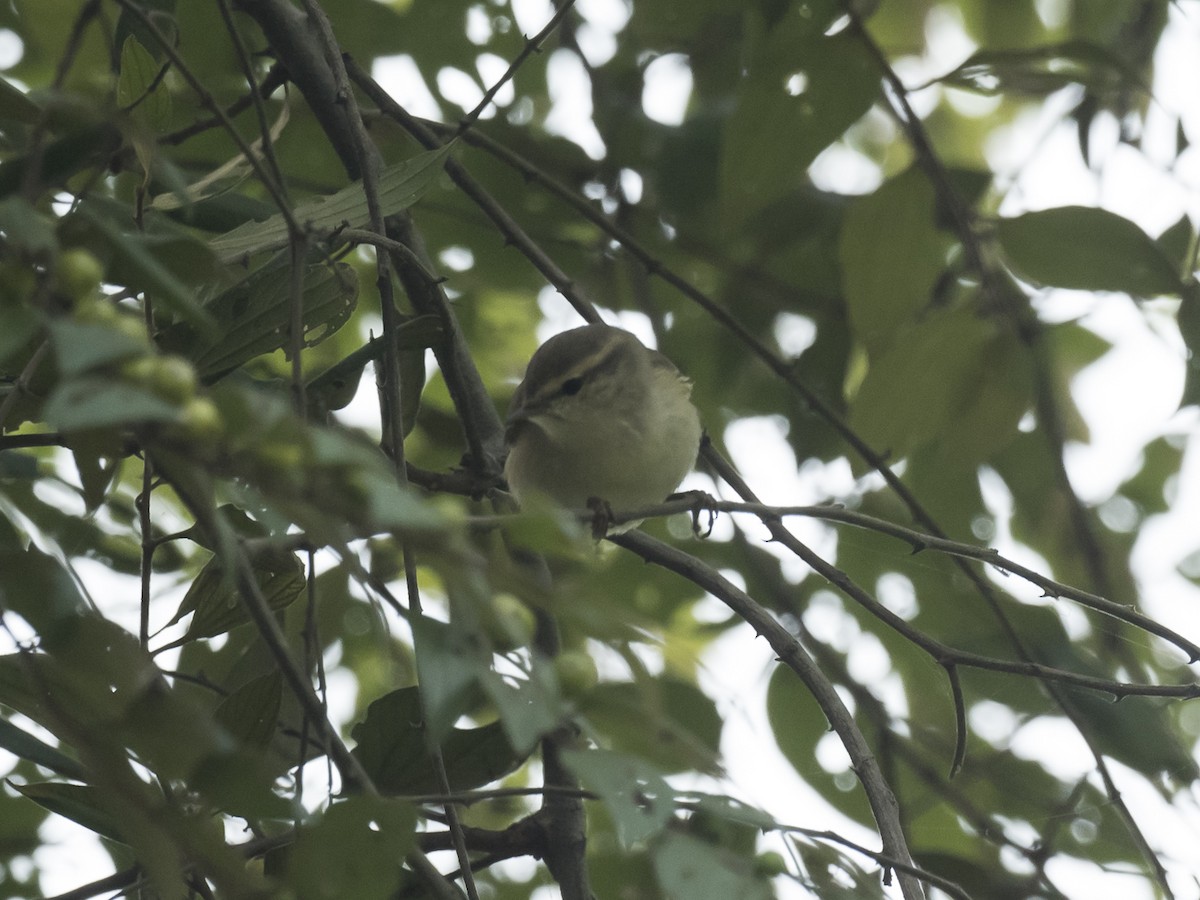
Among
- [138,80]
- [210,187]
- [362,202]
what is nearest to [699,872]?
[362,202]

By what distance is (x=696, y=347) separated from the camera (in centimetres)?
409

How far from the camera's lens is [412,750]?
7.04ft

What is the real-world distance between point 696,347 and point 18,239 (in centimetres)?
306

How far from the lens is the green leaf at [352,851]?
1.31 m

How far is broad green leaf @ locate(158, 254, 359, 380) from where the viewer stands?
75.1 inches

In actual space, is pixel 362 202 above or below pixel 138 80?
below

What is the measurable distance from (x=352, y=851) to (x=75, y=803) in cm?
65

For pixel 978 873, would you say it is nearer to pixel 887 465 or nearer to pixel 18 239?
pixel 887 465

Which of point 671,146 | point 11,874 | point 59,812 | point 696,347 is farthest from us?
point 696,347

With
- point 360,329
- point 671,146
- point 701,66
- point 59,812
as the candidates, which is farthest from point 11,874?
point 701,66

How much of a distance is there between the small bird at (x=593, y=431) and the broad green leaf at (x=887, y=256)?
1.79 feet

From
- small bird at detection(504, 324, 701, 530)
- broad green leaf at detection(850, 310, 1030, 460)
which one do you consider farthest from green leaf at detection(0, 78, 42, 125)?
broad green leaf at detection(850, 310, 1030, 460)

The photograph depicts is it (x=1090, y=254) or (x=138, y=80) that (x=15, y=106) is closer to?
(x=138, y=80)

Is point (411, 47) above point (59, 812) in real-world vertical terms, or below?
above
